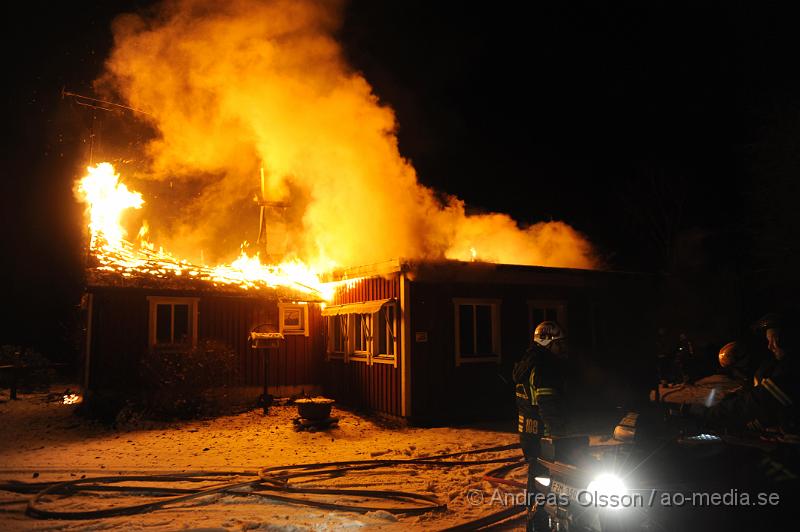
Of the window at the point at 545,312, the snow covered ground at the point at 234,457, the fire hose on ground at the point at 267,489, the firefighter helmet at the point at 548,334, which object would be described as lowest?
the snow covered ground at the point at 234,457

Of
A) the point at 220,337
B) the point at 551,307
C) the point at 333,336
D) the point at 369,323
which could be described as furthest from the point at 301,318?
the point at 551,307

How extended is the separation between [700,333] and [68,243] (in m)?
35.2

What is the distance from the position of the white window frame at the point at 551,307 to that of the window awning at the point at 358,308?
366cm

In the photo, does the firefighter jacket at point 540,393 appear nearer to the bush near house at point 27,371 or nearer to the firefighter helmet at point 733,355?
the firefighter helmet at point 733,355

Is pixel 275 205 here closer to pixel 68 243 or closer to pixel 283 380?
pixel 283 380

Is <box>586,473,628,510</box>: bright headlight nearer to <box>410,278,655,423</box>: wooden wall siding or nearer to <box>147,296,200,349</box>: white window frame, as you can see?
<box>410,278,655,423</box>: wooden wall siding

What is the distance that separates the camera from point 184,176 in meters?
24.5

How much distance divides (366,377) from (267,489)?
6537mm

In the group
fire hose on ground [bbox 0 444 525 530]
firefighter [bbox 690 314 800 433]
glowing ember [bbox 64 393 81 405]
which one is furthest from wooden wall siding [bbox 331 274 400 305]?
firefighter [bbox 690 314 800 433]

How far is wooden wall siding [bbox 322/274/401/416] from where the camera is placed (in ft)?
39.7

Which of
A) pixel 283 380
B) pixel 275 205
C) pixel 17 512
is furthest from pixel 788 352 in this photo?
pixel 275 205

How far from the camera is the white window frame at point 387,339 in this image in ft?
39.2

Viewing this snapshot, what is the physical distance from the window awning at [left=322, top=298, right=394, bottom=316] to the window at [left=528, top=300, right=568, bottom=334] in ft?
12.1

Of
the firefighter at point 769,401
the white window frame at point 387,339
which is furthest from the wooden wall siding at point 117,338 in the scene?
the firefighter at point 769,401
